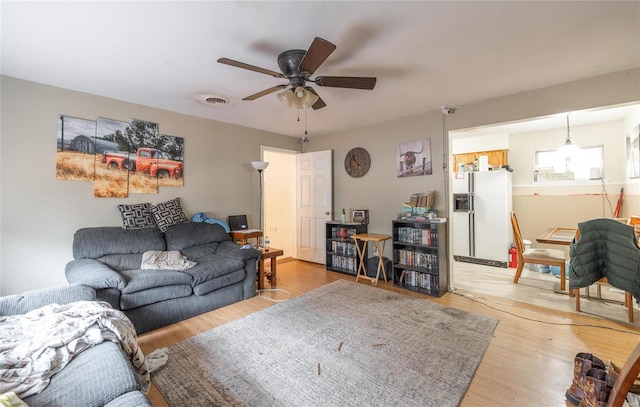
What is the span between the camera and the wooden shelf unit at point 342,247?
14.2 feet

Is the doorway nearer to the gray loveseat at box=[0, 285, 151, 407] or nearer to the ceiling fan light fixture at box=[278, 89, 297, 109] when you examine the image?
the ceiling fan light fixture at box=[278, 89, 297, 109]

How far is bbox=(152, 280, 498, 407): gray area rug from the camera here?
1.66 meters

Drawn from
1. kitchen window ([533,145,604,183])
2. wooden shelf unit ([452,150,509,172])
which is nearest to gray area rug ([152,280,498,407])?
wooden shelf unit ([452,150,509,172])

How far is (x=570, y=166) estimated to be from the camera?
4.63m

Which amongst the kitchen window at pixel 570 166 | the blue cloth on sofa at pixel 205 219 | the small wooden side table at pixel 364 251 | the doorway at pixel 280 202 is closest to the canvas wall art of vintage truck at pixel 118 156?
the blue cloth on sofa at pixel 205 219

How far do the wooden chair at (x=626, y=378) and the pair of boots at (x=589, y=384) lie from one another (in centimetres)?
37

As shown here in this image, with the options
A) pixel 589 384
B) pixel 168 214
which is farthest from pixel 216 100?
pixel 589 384

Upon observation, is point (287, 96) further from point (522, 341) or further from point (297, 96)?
point (522, 341)

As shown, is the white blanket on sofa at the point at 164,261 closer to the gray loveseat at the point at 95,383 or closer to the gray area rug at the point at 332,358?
the gray area rug at the point at 332,358

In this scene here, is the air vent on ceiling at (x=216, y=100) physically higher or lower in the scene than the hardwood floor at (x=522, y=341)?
higher

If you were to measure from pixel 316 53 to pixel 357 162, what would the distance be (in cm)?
292

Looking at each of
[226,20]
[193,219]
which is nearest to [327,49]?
[226,20]

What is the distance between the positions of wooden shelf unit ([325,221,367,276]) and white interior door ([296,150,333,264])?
0.26 m

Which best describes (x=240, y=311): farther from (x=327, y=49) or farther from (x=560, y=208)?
(x=560, y=208)
